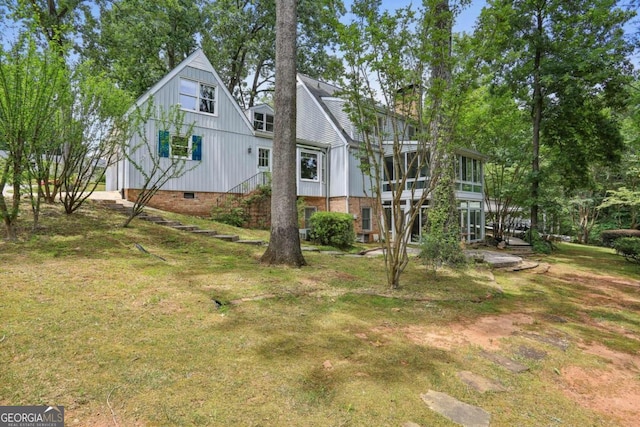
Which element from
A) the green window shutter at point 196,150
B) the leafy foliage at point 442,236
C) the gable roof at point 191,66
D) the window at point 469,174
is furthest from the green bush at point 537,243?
the green window shutter at point 196,150

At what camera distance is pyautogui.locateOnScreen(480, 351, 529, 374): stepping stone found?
316 cm

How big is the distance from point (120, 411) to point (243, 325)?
169cm

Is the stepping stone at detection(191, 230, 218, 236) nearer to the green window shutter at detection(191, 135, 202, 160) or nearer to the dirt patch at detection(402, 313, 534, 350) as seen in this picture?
the green window shutter at detection(191, 135, 202, 160)

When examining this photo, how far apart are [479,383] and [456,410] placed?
578 mm

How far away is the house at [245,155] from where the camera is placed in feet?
43.5

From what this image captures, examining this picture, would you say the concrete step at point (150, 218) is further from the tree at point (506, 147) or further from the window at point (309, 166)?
the tree at point (506, 147)

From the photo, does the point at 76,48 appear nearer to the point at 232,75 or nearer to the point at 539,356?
the point at 232,75

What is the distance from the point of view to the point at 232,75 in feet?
77.0

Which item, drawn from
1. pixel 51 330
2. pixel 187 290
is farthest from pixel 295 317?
pixel 51 330

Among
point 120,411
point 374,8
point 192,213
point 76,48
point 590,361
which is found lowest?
point 590,361

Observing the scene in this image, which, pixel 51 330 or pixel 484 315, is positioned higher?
pixel 51 330

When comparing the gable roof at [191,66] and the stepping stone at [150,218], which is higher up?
the gable roof at [191,66]

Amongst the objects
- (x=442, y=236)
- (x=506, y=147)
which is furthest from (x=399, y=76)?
(x=506, y=147)

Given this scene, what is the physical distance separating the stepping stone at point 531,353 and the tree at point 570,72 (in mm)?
13471
